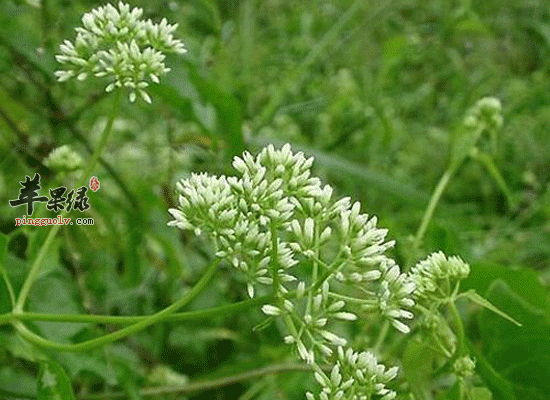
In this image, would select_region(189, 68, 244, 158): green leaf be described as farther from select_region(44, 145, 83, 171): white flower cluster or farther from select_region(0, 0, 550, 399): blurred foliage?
select_region(44, 145, 83, 171): white flower cluster

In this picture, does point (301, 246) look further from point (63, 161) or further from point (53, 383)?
point (63, 161)

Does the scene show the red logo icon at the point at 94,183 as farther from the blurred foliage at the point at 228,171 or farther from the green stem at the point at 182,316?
the green stem at the point at 182,316

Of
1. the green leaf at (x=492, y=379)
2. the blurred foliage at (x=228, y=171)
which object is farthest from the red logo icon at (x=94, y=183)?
the green leaf at (x=492, y=379)

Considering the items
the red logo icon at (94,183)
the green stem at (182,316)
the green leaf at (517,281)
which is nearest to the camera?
the green stem at (182,316)

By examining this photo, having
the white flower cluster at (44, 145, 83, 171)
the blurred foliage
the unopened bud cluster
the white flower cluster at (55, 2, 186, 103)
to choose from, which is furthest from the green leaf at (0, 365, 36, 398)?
the unopened bud cluster

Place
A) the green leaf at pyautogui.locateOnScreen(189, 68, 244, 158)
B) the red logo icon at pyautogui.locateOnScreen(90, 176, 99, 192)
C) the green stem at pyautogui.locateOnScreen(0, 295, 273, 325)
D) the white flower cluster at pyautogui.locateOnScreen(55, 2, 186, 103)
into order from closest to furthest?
the green stem at pyautogui.locateOnScreen(0, 295, 273, 325) < the white flower cluster at pyautogui.locateOnScreen(55, 2, 186, 103) < the green leaf at pyautogui.locateOnScreen(189, 68, 244, 158) < the red logo icon at pyautogui.locateOnScreen(90, 176, 99, 192)

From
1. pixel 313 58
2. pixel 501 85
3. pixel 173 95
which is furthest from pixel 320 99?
pixel 501 85

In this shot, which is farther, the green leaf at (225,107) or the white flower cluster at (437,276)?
the green leaf at (225,107)

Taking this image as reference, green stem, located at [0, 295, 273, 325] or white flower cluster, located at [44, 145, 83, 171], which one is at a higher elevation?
white flower cluster, located at [44, 145, 83, 171]
